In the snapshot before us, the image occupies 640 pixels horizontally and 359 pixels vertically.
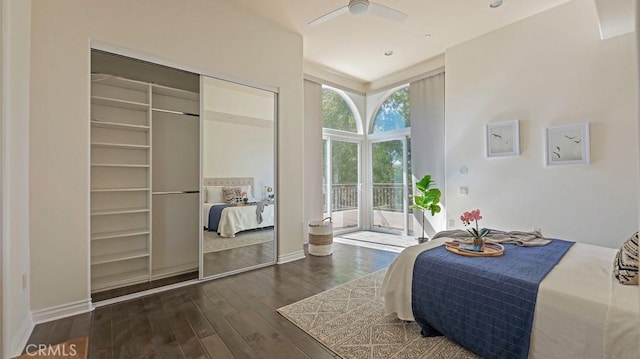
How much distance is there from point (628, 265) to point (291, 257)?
10.8 ft

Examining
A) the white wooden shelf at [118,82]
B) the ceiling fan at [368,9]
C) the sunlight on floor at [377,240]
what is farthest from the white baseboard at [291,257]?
the ceiling fan at [368,9]

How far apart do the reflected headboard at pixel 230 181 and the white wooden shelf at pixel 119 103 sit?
1019mm

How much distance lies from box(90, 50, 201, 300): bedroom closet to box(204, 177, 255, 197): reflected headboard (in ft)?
0.45

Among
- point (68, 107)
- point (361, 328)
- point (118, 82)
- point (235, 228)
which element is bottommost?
point (361, 328)

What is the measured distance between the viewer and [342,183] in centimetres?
592

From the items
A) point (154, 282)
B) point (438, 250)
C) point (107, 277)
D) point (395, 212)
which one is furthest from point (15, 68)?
point (395, 212)

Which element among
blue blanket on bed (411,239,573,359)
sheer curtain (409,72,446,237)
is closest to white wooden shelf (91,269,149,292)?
blue blanket on bed (411,239,573,359)

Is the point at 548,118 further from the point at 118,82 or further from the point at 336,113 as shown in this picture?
the point at 118,82

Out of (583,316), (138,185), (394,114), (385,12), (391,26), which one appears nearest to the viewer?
(583,316)

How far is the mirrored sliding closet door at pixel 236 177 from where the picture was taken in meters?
3.31

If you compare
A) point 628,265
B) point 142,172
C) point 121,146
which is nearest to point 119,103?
point 121,146

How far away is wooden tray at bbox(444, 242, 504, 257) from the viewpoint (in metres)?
2.06

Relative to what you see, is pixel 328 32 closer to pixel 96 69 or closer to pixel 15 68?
pixel 96 69

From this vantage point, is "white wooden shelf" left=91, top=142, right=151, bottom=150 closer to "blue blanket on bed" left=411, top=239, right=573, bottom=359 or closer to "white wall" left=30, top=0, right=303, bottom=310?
"white wall" left=30, top=0, right=303, bottom=310
